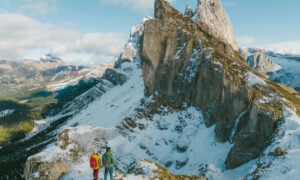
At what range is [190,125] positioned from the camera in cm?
9662

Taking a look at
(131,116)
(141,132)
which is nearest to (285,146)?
(141,132)

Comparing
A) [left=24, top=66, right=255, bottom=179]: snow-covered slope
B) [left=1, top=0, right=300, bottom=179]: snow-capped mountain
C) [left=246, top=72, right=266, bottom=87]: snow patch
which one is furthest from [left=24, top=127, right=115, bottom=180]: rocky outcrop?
[left=246, top=72, right=266, bottom=87]: snow patch

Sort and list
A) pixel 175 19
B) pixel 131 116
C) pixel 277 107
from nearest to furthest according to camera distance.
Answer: pixel 277 107
pixel 131 116
pixel 175 19

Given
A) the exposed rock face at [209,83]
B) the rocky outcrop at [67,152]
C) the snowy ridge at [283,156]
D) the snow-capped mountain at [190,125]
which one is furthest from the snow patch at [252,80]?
the rocky outcrop at [67,152]

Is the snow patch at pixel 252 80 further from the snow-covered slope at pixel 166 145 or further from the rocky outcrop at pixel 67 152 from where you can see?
the rocky outcrop at pixel 67 152

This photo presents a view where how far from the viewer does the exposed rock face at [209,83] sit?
236 ft

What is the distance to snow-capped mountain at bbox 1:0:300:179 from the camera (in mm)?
62312

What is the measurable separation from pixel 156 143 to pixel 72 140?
23.9 metres

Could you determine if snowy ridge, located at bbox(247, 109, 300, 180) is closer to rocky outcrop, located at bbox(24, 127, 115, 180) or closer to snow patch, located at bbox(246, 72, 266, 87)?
snow patch, located at bbox(246, 72, 266, 87)

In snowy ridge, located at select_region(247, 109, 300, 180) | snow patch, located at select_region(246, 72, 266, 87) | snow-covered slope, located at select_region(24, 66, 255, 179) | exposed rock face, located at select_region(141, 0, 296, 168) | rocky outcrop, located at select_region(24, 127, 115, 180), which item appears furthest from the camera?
snow patch, located at select_region(246, 72, 266, 87)

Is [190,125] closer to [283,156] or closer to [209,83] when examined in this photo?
[209,83]

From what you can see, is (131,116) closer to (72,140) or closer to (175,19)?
(72,140)

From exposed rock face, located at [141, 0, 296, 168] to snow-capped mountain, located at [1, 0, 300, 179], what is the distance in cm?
22

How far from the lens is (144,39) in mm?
113500
